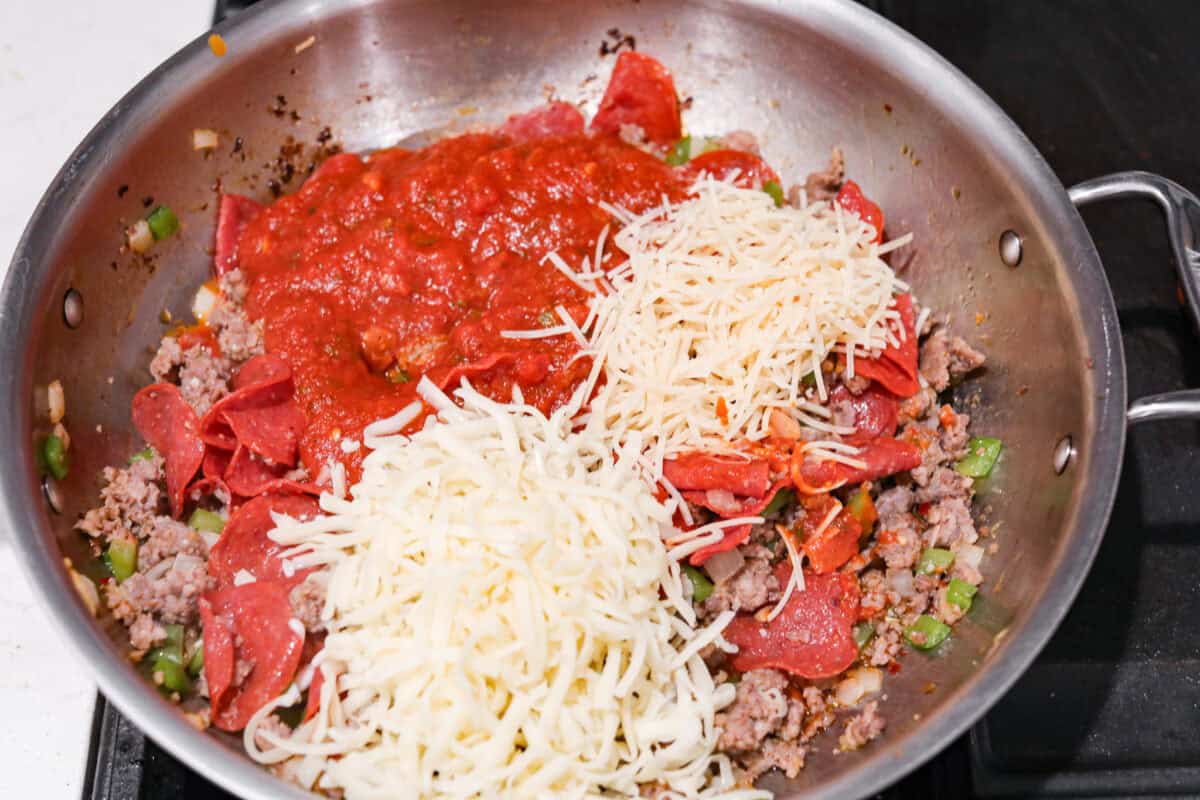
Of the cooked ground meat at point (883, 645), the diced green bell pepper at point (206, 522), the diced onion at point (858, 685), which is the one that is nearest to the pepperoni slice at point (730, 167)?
the cooked ground meat at point (883, 645)

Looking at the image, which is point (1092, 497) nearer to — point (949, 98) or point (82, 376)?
point (949, 98)

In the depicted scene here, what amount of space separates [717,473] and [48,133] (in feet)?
8.57

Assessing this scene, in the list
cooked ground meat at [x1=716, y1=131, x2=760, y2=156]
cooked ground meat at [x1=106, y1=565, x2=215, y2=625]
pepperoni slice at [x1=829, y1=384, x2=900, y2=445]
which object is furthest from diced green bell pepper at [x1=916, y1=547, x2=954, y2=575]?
cooked ground meat at [x1=106, y1=565, x2=215, y2=625]

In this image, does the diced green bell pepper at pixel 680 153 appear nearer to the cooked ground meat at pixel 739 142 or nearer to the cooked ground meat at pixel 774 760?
the cooked ground meat at pixel 739 142

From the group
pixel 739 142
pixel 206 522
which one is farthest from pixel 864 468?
pixel 206 522

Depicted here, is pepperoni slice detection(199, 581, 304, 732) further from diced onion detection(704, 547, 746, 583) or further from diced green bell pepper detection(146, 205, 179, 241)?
diced green bell pepper detection(146, 205, 179, 241)

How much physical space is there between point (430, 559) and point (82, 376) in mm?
1184

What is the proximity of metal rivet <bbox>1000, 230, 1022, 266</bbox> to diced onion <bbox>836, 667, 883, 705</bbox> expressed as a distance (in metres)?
1.17

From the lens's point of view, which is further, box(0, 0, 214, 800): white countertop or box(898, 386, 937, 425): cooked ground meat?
box(898, 386, 937, 425): cooked ground meat

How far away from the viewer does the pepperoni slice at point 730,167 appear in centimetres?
315

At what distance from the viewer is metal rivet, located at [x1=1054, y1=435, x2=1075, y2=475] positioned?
96.5 inches

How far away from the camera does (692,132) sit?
343 cm

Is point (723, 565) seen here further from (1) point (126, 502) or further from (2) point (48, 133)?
(2) point (48, 133)

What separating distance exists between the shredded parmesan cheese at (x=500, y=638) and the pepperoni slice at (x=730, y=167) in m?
1.17
